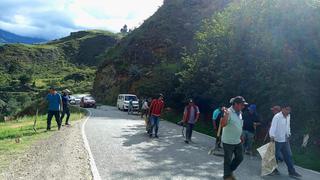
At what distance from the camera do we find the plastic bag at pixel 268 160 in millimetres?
11477

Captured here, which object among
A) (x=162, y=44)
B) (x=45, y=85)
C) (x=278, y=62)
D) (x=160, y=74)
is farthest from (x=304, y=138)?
(x=45, y=85)

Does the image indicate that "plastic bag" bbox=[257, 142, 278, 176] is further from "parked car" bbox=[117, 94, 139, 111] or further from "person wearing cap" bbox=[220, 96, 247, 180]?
"parked car" bbox=[117, 94, 139, 111]

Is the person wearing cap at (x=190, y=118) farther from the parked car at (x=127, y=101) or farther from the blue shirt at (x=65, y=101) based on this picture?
the parked car at (x=127, y=101)

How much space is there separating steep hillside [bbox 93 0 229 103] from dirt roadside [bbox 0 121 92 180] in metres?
45.9

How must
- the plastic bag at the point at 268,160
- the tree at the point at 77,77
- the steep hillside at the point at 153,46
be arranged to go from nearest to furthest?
1. the plastic bag at the point at 268,160
2. the steep hillside at the point at 153,46
3. the tree at the point at 77,77

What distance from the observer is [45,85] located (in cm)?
11550

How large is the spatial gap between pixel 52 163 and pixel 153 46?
2262 inches

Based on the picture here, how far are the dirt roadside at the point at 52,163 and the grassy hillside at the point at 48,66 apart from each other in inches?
3124

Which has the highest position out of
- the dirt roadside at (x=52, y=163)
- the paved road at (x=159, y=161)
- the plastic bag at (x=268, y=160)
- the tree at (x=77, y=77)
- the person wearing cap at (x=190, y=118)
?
the tree at (x=77, y=77)

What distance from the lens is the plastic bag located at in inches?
452

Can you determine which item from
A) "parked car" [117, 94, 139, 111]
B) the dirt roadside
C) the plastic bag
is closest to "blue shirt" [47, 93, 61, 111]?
the dirt roadside

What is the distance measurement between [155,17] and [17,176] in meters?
67.8

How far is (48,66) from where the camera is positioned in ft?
507

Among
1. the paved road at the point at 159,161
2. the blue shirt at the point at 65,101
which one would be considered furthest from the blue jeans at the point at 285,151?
the blue shirt at the point at 65,101
